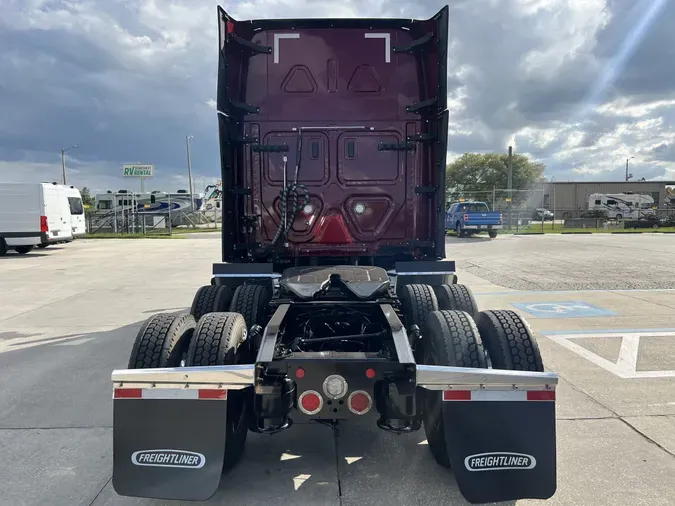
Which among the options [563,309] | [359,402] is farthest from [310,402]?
[563,309]

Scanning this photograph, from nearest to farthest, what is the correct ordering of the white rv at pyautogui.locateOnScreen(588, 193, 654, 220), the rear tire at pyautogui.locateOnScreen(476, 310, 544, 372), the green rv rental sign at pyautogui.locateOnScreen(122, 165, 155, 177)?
the rear tire at pyautogui.locateOnScreen(476, 310, 544, 372)
the white rv at pyautogui.locateOnScreen(588, 193, 654, 220)
the green rv rental sign at pyautogui.locateOnScreen(122, 165, 155, 177)

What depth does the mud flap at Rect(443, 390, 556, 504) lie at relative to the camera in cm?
254

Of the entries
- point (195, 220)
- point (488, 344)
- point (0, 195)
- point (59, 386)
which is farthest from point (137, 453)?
point (195, 220)

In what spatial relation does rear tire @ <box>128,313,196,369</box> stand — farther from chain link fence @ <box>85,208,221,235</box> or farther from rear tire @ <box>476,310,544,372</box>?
chain link fence @ <box>85,208,221,235</box>

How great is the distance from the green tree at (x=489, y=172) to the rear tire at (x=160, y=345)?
201ft

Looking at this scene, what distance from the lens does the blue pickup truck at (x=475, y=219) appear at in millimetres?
24500

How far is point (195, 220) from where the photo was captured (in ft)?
137

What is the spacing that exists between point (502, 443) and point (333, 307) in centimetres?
145

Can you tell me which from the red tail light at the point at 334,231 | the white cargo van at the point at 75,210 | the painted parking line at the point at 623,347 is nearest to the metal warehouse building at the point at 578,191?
the white cargo van at the point at 75,210

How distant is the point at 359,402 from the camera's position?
8.27ft

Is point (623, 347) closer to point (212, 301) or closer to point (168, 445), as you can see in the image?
point (212, 301)

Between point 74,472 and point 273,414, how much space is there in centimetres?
154

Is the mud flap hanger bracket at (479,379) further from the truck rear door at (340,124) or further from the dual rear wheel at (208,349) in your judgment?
the truck rear door at (340,124)

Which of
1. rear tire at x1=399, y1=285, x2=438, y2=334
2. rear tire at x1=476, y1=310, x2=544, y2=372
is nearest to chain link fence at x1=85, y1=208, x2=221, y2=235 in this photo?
rear tire at x1=399, y1=285, x2=438, y2=334
